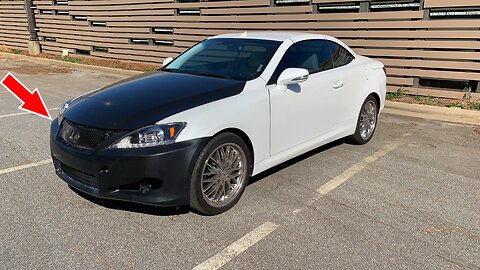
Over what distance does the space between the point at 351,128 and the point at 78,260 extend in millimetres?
3523

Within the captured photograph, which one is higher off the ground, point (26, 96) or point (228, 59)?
point (228, 59)

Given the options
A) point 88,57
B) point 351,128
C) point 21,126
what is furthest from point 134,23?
point 351,128

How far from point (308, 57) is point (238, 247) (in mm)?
2374

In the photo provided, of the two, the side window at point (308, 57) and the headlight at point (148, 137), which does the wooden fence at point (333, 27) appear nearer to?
the side window at point (308, 57)

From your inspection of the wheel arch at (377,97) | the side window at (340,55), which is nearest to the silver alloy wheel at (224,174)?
the side window at (340,55)

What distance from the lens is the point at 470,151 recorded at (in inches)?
196

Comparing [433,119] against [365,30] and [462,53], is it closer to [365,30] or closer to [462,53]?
[462,53]

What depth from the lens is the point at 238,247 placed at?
2828 millimetres

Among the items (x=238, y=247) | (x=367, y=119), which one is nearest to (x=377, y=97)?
(x=367, y=119)

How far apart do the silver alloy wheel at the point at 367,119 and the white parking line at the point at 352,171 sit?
300 mm

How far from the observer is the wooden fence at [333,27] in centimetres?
675

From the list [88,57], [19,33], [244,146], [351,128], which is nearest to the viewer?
[244,146]

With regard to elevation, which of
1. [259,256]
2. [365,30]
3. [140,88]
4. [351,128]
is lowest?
[259,256]

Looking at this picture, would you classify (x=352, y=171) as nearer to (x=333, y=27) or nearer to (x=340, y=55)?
(x=340, y=55)
